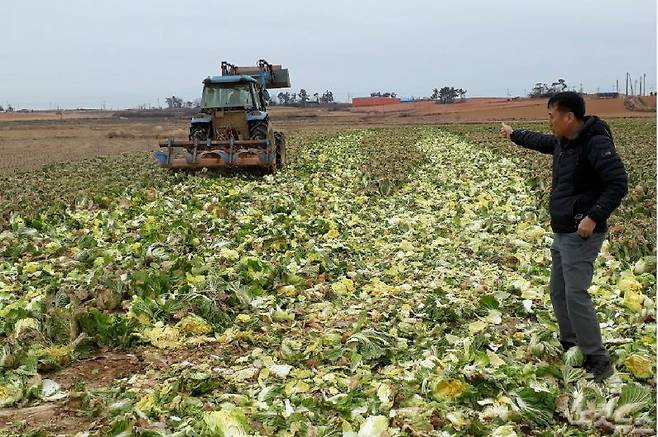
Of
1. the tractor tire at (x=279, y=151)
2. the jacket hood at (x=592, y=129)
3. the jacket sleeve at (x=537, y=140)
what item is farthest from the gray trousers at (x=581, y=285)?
the tractor tire at (x=279, y=151)

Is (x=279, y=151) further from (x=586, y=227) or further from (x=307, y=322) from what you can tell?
(x=586, y=227)

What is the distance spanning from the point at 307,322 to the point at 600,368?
2.70 m

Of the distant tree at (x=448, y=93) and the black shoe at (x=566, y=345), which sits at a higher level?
the distant tree at (x=448, y=93)

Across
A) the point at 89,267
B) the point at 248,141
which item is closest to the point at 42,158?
the point at 248,141

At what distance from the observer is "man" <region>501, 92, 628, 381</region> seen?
440 cm

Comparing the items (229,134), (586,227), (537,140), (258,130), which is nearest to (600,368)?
(586,227)

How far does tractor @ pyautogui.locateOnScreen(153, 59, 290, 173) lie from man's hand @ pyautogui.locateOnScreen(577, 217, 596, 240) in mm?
11928

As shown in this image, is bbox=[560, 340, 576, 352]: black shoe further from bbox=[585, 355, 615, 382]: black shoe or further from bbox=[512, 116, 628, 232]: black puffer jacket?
bbox=[512, 116, 628, 232]: black puffer jacket

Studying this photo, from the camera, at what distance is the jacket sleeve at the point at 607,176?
4.36 metres

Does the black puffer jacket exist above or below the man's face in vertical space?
below

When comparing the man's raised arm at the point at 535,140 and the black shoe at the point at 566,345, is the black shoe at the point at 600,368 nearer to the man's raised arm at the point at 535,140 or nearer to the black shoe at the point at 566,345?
the black shoe at the point at 566,345

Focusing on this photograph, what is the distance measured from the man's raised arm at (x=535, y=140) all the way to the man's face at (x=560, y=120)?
57cm

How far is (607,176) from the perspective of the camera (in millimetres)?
4367

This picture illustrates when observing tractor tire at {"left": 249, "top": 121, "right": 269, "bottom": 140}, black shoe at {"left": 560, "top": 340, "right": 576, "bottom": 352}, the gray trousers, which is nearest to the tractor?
tractor tire at {"left": 249, "top": 121, "right": 269, "bottom": 140}
